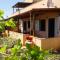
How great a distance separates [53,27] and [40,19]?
2839 mm

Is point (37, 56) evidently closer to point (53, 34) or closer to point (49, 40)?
point (49, 40)

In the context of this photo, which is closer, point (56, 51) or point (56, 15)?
point (56, 51)

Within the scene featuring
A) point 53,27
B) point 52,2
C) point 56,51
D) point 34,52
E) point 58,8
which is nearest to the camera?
point 34,52

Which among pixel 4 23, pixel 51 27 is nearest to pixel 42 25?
pixel 51 27

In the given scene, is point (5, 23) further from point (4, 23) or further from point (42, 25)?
point (42, 25)

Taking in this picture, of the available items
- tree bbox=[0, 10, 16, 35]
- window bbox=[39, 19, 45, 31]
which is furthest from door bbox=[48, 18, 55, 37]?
tree bbox=[0, 10, 16, 35]

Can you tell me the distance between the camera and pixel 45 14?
70.4ft

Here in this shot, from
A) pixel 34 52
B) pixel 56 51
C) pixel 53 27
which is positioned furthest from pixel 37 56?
pixel 53 27

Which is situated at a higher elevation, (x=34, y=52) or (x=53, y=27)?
(x=34, y=52)

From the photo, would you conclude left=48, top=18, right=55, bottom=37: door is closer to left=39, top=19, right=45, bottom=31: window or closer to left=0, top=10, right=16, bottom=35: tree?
left=39, top=19, right=45, bottom=31: window

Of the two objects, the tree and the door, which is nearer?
the tree

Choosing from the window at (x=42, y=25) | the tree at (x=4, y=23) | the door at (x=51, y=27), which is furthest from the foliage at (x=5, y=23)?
the window at (x=42, y=25)

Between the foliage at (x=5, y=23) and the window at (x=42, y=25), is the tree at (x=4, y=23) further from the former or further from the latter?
the window at (x=42, y=25)

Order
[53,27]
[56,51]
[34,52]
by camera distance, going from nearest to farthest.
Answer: [34,52] → [56,51] → [53,27]
